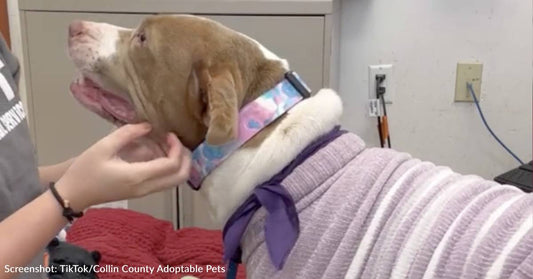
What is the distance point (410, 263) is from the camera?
855mm

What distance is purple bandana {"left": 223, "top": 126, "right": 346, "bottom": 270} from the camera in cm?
91

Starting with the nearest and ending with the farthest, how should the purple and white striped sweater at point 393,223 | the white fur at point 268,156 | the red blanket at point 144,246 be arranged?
the purple and white striped sweater at point 393,223 → the white fur at point 268,156 → the red blanket at point 144,246

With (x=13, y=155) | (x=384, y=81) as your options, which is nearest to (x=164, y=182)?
(x=13, y=155)

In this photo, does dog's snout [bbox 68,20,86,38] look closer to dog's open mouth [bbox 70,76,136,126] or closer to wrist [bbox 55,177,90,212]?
dog's open mouth [bbox 70,76,136,126]

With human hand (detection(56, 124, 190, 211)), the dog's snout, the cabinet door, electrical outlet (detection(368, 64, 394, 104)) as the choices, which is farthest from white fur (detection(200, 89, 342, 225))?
electrical outlet (detection(368, 64, 394, 104))

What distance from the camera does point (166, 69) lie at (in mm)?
1038

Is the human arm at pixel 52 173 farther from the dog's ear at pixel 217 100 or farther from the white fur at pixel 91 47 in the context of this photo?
the dog's ear at pixel 217 100

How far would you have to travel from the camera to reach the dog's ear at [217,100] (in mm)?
912

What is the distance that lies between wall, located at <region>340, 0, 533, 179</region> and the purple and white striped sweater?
3.73 feet

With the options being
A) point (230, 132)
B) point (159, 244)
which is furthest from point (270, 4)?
point (230, 132)

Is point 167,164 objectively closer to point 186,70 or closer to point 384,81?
point 186,70

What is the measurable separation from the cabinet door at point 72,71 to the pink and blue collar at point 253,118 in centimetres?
69

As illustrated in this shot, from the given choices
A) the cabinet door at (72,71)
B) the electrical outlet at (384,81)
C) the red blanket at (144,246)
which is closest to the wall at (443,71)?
the electrical outlet at (384,81)

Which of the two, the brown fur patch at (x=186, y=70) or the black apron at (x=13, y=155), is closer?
the black apron at (x=13, y=155)
